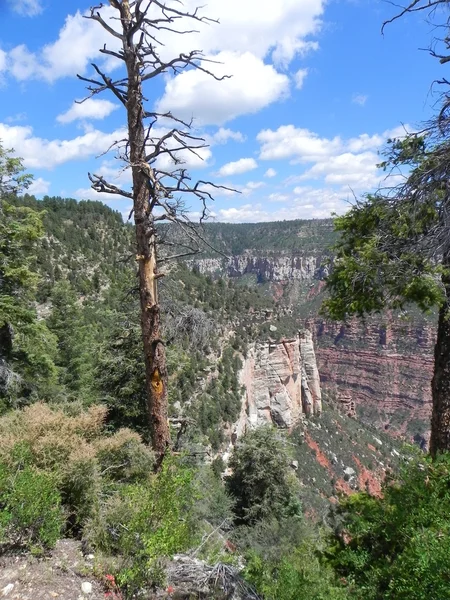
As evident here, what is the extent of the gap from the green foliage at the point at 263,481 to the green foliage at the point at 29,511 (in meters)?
18.1

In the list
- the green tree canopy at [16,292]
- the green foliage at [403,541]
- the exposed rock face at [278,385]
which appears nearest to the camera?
the green foliage at [403,541]

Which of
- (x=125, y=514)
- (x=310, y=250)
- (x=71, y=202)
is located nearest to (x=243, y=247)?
(x=310, y=250)

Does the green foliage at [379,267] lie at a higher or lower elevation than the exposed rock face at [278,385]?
higher

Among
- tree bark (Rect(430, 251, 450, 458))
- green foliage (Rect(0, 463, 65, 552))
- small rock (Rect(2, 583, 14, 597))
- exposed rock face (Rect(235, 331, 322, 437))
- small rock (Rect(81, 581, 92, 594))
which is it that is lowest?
exposed rock face (Rect(235, 331, 322, 437))

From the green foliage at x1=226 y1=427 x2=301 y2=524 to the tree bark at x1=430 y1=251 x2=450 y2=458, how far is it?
17.5 metres

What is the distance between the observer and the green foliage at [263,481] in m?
21.5

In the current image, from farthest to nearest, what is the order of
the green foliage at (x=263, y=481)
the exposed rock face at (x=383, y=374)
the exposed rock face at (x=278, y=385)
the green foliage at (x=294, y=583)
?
the exposed rock face at (x=383, y=374) → the exposed rock face at (x=278, y=385) → the green foliage at (x=263, y=481) → the green foliage at (x=294, y=583)

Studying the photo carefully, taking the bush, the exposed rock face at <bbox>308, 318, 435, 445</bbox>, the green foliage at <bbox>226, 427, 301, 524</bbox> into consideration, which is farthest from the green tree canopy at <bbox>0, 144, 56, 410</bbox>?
the exposed rock face at <bbox>308, 318, 435, 445</bbox>

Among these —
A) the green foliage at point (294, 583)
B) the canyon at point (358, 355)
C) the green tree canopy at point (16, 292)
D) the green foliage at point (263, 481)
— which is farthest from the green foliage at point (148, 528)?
the canyon at point (358, 355)

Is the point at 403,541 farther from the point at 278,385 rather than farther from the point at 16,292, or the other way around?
the point at 278,385

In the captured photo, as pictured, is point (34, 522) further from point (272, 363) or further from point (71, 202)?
point (71, 202)

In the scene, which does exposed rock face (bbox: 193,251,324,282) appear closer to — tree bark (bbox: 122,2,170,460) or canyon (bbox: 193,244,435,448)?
canyon (bbox: 193,244,435,448)

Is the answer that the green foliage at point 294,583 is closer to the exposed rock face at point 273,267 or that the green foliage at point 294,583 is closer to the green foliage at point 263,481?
the green foliage at point 263,481

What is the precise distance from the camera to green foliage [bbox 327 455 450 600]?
285cm
